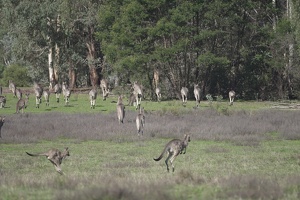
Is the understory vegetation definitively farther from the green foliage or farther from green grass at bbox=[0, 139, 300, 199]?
the green foliage

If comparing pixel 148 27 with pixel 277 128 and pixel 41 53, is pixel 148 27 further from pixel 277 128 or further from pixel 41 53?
pixel 277 128

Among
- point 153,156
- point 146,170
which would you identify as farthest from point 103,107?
point 146,170

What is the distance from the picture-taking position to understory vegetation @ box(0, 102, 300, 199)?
11.4m

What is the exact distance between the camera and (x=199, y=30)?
1863 inches

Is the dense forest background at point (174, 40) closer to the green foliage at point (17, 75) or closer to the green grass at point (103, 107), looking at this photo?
the green grass at point (103, 107)

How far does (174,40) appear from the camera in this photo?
48.3m

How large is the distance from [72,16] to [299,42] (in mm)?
20677

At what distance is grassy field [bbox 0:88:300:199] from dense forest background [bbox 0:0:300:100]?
Result: 998cm

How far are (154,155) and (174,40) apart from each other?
2924 centimetres

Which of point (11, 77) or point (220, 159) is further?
point (11, 77)

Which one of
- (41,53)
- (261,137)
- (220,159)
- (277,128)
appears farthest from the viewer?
(41,53)

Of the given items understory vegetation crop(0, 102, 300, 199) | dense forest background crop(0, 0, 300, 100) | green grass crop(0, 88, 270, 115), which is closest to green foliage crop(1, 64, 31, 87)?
dense forest background crop(0, 0, 300, 100)

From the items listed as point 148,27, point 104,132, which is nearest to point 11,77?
point 148,27

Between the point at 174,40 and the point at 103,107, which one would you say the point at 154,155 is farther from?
the point at 174,40
